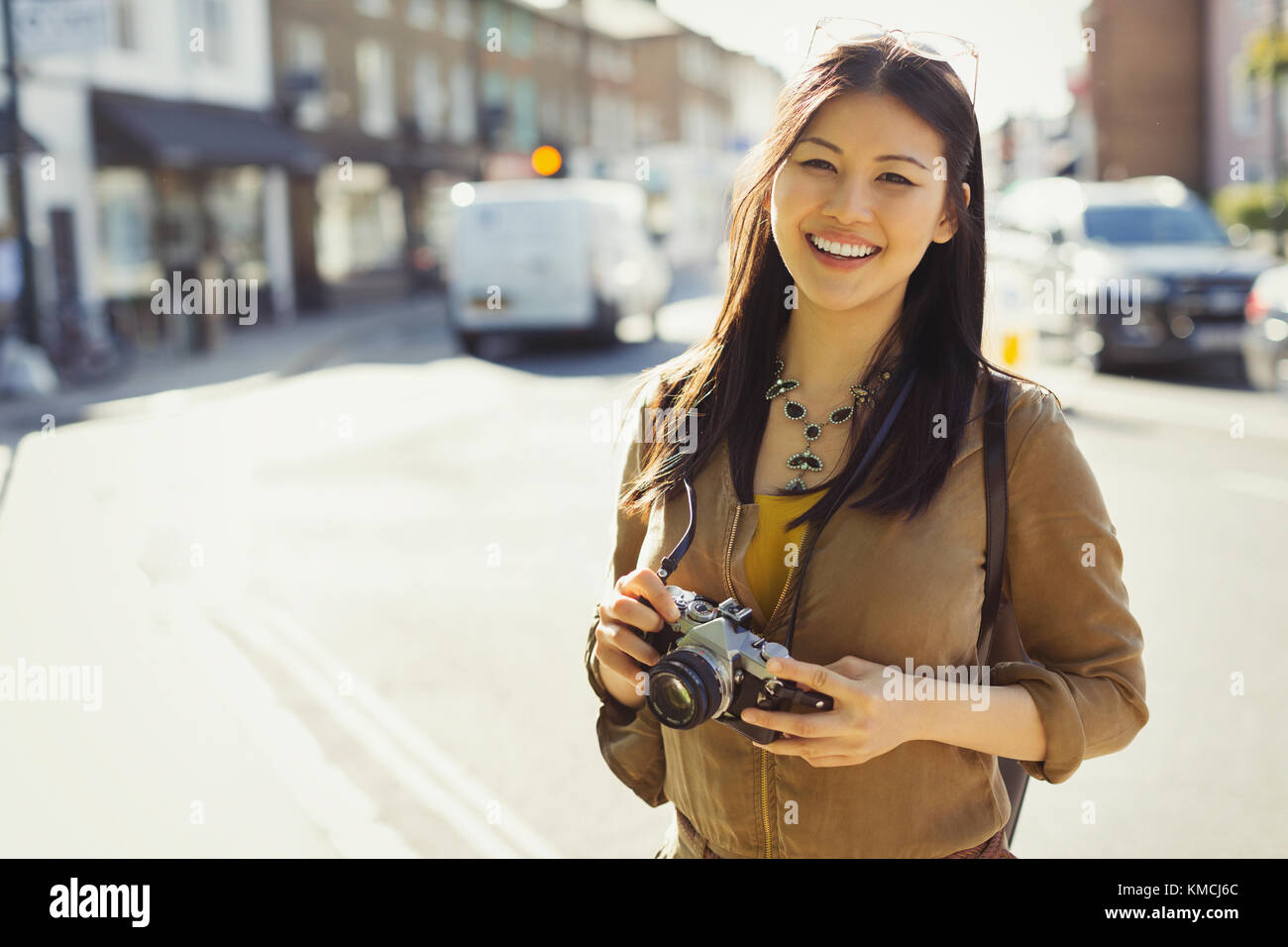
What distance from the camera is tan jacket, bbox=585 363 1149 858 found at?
169 centimetres

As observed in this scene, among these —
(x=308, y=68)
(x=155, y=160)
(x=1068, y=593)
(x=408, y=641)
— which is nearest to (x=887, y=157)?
(x=1068, y=593)

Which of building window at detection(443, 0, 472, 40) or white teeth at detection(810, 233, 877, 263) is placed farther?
building window at detection(443, 0, 472, 40)

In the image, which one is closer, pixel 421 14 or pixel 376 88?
pixel 376 88

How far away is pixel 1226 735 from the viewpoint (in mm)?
4566

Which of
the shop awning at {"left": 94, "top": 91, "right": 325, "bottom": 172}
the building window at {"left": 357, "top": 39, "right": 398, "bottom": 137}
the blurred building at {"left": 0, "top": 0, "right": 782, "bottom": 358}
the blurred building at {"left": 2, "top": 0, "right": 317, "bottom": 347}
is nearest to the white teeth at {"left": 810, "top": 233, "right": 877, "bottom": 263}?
the blurred building at {"left": 0, "top": 0, "right": 782, "bottom": 358}

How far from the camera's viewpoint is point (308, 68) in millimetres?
28969

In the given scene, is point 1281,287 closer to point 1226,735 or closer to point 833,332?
point 1226,735

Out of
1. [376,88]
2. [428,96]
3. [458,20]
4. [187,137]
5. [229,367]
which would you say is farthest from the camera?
[458,20]

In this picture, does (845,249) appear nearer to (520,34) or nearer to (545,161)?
(545,161)

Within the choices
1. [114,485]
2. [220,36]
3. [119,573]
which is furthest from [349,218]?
[119,573]

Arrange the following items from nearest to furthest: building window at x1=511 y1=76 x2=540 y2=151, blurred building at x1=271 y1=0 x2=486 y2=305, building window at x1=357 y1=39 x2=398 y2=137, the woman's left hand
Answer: the woman's left hand, blurred building at x1=271 y1=0 x2=486 y2=305, building window at x1=357 y1=39 x2=398 y2=137, building window at x1=511 y1=76 x2=540 y2=151

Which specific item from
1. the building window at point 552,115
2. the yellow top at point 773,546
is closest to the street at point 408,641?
the yellow top at point 773,546

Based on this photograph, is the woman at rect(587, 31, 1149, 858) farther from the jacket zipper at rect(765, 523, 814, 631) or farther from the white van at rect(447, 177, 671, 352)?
the white van at rect(447, 177, 671, 352)

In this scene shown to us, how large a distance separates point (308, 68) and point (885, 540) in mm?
Answer: 29879
